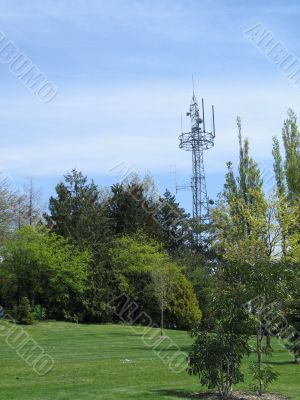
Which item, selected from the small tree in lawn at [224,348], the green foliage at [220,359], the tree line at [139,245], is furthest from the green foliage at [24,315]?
the green foliage at [220,359]

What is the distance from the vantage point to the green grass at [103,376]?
38.0 ft

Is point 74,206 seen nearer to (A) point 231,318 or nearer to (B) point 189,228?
(B) point 189,228

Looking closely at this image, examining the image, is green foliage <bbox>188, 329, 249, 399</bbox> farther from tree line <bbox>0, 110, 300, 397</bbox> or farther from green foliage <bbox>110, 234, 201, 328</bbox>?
green foliage <bbox>110, 234, 201, 328</bbox>

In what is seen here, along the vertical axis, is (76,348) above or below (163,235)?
below

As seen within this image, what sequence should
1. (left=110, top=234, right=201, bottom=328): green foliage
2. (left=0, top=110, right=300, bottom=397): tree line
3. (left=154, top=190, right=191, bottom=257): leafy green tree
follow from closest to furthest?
(left=0, top=110, right=300, bottom=397): tree line < (left=110, top=234, right=201, bottom=328): green foliage < (left=154, top=190, right=191, bottom=257): leafy green tree

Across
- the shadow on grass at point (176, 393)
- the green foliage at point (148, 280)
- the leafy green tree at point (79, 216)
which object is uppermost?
the leafy green tree at point (79, 216)

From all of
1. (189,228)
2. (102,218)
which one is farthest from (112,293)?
(189,228)

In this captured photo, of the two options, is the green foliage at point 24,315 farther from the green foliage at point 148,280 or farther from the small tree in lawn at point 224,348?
the small tree in lawn at point 224,348

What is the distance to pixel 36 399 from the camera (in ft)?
35.0

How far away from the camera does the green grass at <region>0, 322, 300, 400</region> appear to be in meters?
11.6

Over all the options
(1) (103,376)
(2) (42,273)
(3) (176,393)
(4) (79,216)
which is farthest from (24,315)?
(3) (176,393)

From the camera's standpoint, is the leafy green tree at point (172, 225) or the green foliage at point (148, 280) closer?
the green foliage at point (148, 280)

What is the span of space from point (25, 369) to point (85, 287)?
82.3ft

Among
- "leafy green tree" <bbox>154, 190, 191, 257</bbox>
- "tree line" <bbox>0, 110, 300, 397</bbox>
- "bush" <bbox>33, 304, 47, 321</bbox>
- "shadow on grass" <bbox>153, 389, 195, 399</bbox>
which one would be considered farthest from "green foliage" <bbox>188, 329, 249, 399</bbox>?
"leafy green tree" <bbox>154, 190, 191, 257</bbox>
